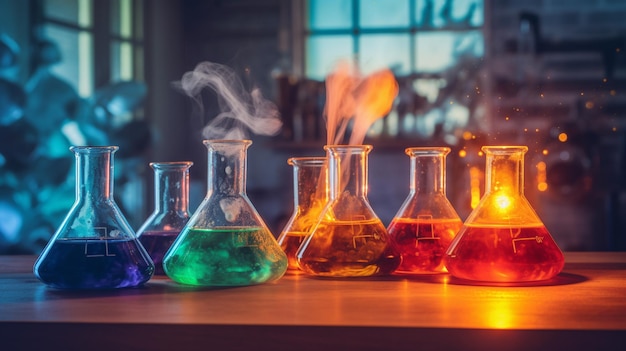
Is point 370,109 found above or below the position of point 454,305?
above

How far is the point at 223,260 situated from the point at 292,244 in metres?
0.19

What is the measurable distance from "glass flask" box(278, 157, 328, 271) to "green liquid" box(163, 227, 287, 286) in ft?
0.46

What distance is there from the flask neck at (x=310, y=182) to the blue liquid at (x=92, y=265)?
26 centimetres

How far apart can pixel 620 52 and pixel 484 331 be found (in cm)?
329

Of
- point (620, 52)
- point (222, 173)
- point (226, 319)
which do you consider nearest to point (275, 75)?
point (620, 52)

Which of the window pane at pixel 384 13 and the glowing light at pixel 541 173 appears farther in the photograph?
the window pane at pixel 384 13

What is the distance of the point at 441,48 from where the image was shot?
172 inches

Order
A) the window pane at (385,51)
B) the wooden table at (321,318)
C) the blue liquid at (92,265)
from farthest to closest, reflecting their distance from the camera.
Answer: the window pane at (385,51) → the blue liquid at (92,265) → the wooden table at (321,318)

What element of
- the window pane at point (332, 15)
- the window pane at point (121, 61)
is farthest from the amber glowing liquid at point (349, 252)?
the window pane at point (332, 15)

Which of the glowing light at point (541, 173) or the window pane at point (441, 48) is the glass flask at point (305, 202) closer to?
the glowing light at point (541, 173)

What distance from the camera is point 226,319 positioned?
2.30 feet

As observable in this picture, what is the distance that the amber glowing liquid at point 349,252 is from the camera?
97 cm

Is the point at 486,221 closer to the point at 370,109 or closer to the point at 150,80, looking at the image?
the point at 370,109

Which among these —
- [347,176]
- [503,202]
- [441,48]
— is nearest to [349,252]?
[347,176]
